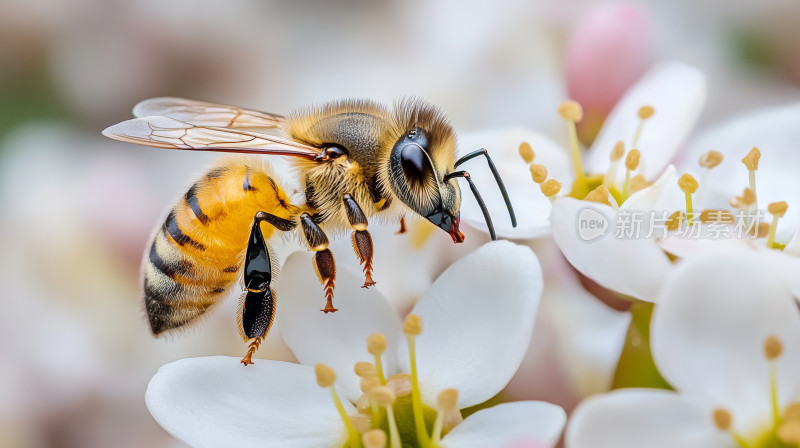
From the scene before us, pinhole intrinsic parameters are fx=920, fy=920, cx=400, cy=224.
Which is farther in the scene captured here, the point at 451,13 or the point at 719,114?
the point at 451,13

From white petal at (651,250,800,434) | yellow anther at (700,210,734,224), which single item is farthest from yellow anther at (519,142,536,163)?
white petal at (651,250,800,434)

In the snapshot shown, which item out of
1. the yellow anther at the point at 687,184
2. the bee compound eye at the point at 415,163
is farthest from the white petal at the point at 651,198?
the bee compound eye at the point at 415,163

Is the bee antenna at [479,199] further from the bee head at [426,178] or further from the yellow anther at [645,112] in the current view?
the yellow anther at [645,112]

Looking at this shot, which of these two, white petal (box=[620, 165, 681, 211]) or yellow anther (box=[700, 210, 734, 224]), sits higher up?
white petal (box=[620, 165, 681, 211])

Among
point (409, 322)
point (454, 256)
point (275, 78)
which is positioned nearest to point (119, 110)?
point (275, 78)

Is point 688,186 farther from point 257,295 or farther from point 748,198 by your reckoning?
point 257,295

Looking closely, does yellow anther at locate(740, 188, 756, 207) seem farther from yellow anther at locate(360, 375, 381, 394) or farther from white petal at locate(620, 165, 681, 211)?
yellow anther at locate(360, 375, 381, 394)

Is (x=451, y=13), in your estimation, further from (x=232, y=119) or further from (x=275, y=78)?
(x=232, y=119)
